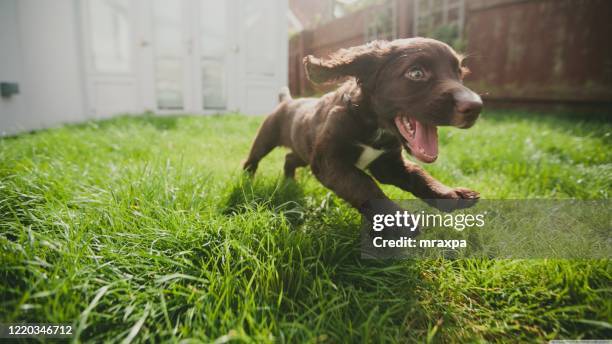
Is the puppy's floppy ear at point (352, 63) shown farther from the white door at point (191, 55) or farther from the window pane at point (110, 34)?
the window pane at point (110, 34)

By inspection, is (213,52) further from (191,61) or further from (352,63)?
(352,63)

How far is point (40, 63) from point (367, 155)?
6.74m

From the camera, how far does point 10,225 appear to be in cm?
161

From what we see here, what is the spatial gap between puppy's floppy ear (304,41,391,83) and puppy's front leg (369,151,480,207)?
531 mm

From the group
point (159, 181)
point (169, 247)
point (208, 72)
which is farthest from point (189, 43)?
point (169, 247)

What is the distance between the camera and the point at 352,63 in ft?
6.53

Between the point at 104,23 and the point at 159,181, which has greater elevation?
the point at 104,23

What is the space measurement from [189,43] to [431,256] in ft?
27.5

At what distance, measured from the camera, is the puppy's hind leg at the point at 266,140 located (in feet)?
10.0

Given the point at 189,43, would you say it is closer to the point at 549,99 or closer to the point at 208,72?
the point at 208,72

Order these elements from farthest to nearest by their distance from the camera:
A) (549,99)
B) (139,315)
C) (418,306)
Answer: (549,99) → (418,306) → (139,315)

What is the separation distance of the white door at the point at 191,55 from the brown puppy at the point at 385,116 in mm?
7176

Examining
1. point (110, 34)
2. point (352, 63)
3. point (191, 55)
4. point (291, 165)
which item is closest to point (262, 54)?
point (191, 55)

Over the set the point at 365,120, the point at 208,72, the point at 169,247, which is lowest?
the point at 169,247
